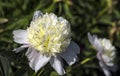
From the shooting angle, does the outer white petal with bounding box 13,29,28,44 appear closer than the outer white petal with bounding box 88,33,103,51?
Yes

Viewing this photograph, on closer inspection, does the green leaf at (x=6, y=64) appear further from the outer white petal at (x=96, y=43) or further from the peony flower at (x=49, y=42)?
the outer white petal at (x=96, y=43)

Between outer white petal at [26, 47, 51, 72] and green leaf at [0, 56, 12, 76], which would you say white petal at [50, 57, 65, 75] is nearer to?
outer white petal at [26, 47, 51, 72]

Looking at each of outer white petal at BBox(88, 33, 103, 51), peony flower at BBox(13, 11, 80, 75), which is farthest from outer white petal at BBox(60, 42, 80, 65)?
outer white petal at BBox(88, 33, 103, 51)

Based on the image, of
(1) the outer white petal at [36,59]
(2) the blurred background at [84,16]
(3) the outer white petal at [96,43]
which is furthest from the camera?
(2) the blurred background at [84,16]

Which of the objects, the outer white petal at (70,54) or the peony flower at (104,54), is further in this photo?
the peony flower at (104,54)

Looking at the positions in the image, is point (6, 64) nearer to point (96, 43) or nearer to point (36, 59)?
point (36, 59)

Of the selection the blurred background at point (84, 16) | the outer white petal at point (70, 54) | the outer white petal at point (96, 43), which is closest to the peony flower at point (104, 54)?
the outer white petal at point (96, 43)

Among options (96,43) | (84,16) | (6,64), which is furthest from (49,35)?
(84,16)
